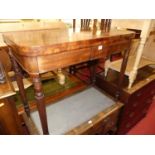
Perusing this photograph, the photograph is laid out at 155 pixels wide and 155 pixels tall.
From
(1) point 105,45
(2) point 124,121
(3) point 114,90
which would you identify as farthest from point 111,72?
(1) point 105,45

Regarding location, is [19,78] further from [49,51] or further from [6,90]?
[49,51]

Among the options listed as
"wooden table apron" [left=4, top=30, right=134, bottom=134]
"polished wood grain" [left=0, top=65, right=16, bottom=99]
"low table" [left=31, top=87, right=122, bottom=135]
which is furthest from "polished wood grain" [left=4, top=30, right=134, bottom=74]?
"low table" [left=31, top=87, right=122, bottom=135]

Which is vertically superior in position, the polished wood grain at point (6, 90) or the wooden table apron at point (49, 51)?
the wooden table apron at point (49, 51)

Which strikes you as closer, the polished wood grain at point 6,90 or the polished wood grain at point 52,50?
the polished wood grain at point 52,50

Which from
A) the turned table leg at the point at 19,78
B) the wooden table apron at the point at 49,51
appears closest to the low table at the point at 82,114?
the turned table leg at the point at 19,78

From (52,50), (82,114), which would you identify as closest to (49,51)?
(52,50)

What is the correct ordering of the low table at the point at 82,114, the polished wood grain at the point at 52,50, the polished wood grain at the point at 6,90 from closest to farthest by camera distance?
1. the polished wood grain at the point at 52,50
2. the polished wood grain at the point at 6,90
3. the low table at the point at 82,114

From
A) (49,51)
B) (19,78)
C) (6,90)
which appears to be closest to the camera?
(49,51)

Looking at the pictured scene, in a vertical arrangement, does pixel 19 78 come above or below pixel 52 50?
below

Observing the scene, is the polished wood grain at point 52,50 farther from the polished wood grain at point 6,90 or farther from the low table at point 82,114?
the low table at point 82,114

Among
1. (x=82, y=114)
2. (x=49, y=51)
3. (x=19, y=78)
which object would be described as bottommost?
(x=82, y=114)

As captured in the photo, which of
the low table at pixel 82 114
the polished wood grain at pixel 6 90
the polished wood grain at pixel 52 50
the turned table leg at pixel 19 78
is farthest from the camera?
the low table at pixel 82 114
